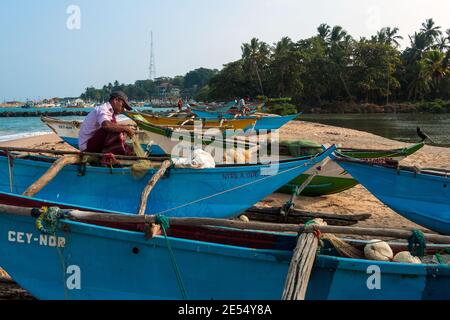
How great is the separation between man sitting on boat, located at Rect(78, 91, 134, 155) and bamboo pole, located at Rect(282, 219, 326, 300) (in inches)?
173

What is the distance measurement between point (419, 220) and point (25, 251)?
6060 mm

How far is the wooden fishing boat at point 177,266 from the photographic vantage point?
325cm

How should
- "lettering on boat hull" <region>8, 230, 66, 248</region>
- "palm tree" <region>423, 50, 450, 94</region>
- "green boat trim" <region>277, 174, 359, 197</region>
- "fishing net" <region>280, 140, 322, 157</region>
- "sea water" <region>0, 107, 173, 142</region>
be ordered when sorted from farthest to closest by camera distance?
"palm tree" <region>423, 50, 450, 94</region> < "sea water" <region>0, 107, 173, 142</region> < "fishing net" <region>280, 140, 322, 157</region> < "green boat trim" <region>277, 174, 359, 197</region> < "lettering on boat hull" <region>8, 230, 66, 248</region>

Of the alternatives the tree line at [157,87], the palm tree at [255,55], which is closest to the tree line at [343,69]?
the palm tree at [255,55]

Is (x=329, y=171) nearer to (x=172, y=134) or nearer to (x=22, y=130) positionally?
(x=172, y=134)

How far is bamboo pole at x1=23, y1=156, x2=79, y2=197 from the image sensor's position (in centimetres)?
536

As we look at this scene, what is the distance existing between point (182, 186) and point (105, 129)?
1.66 m

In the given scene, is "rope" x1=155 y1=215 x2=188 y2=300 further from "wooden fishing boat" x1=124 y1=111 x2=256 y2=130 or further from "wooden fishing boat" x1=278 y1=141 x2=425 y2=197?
"wooden fishing boat" x1=124 y1=111 x2=256 y2=130

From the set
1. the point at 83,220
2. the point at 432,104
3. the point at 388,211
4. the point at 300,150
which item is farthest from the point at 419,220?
the point at 432,104

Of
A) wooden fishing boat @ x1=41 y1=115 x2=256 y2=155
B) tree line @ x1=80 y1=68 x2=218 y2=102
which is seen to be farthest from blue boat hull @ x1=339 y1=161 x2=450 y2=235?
tree line @ x1=80 y1=68 x2=218 y2=102

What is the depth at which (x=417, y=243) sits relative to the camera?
3.46 m

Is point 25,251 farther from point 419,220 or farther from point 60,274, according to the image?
point 419,220

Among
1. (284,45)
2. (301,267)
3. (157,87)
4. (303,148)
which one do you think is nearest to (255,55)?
(284,45)

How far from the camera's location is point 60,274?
13.4ft
